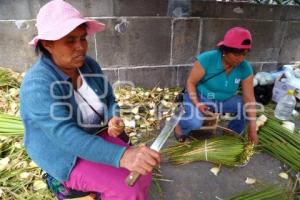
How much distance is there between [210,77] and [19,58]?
2.43 metres

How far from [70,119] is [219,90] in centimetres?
181

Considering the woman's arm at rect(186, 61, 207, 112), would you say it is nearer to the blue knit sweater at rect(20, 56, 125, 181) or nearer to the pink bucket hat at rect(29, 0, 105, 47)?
the blue knit sweater at rect(20, 56, 125, 181)

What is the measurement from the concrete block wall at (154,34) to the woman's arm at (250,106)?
1234mm

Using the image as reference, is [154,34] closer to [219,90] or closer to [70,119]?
[219,90]

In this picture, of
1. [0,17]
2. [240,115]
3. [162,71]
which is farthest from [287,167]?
[0,17]

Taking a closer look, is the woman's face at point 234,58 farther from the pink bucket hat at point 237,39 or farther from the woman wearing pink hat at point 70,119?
the woman wearing pink hat at point 70,119

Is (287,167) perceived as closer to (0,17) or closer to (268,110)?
(268,110)

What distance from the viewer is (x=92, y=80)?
1.94 m

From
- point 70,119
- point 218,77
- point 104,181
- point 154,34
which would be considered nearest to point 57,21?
point 70,119

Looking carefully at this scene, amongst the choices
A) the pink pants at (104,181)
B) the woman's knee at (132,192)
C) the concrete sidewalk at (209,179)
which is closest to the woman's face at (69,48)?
the pink pants at (104,181)

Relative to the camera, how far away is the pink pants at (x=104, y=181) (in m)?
1.63

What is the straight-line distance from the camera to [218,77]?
9.21 feet

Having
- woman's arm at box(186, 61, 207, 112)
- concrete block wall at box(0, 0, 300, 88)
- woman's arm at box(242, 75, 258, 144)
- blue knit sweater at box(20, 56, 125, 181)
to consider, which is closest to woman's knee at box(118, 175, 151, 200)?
blue knit sweater at box(20, 56, 125, 181)

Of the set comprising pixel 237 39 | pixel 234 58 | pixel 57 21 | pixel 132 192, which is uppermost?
pixel 57 21
